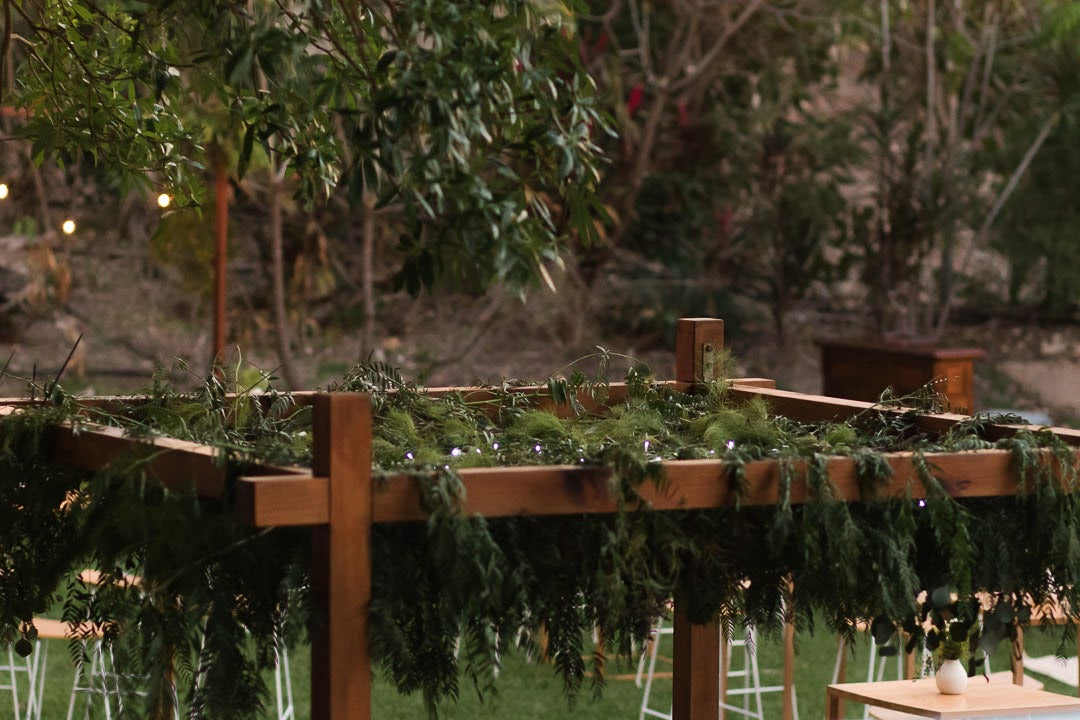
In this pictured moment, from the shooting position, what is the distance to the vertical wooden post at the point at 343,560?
2.24 metres

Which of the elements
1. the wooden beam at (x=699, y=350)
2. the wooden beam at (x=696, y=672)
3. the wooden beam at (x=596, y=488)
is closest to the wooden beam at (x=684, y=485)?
the wooden beam at (x=596, y=488)

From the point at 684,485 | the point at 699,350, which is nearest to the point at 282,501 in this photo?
the point at 684,485

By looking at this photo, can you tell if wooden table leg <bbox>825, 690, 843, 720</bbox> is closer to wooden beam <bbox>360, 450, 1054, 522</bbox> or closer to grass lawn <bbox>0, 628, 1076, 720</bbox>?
grass lawn <bbox>0, 628, 1076, 720</bbox>

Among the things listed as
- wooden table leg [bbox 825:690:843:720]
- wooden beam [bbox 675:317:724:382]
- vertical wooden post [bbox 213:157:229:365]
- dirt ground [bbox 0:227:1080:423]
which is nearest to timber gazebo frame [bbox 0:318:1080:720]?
wooden beam [bbox 675:317:724:382]

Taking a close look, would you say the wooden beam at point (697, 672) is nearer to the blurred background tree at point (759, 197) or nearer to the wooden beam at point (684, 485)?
the wooden beam at point (684, 485)

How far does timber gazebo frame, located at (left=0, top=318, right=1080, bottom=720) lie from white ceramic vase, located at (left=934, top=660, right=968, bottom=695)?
43.3 inches

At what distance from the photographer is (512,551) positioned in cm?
240

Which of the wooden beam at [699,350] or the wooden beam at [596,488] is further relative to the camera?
the wooden beam at [699,350]

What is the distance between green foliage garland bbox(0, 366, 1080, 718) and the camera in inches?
91.4

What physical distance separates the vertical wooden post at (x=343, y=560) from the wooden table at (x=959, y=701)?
169 centimetres

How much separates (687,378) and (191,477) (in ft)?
4.97

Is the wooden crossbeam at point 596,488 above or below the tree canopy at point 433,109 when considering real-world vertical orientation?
below

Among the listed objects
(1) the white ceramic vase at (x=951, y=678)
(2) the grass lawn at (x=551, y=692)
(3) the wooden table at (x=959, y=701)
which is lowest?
(2) the grass lawn at (x=551, y=692)

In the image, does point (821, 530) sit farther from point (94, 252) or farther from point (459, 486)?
point (94, 252)
